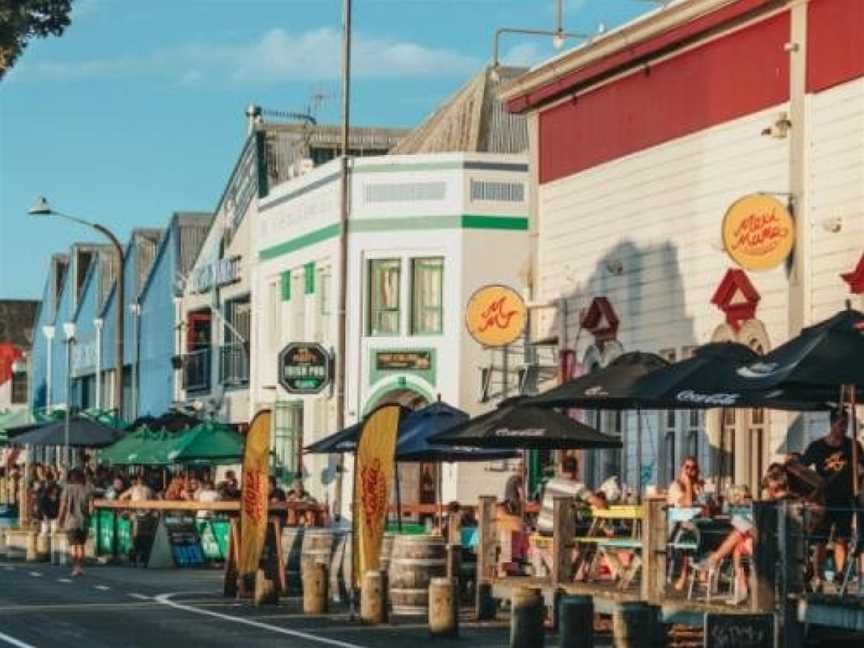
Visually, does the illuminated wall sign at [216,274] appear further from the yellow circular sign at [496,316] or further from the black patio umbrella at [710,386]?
the black patio umbrella at [710,386]

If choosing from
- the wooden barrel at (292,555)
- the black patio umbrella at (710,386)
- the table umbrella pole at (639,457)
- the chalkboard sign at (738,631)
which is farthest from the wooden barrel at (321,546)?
the chalkboard sign at (738,631)

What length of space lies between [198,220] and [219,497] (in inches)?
1065

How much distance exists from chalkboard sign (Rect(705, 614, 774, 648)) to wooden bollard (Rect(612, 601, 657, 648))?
1.22m

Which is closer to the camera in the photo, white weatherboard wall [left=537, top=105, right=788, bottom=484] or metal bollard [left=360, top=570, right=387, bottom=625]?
metal bollard [left=360, top=570, right=387, bottom=625]

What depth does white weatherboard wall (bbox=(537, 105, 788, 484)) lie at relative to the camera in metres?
32.0

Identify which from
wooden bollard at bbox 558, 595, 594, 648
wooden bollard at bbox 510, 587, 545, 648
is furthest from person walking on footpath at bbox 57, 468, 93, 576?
wooden bollard at bbox 558, 595, 594, 648

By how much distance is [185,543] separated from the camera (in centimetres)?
4328

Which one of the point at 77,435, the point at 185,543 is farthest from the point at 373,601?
the point at 77,435

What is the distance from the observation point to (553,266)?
39.7m

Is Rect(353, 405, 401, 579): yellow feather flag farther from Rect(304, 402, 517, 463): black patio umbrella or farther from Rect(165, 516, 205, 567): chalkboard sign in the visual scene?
Rect(165, 516, 205, 567): chalkboard sign

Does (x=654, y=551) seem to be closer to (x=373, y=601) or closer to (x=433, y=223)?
(x=373, y=601)

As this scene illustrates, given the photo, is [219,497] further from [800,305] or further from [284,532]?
[800,305]

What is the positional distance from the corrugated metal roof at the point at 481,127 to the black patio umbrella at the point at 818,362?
3352 centimetres

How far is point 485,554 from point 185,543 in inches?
594
